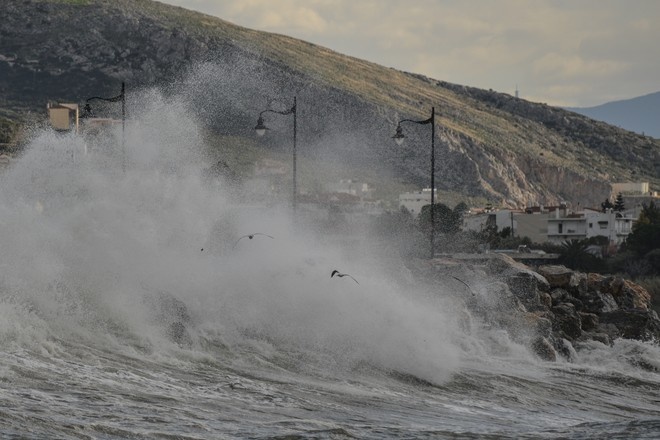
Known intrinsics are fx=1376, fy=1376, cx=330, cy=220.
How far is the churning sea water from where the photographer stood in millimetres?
18516

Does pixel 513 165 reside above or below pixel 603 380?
above

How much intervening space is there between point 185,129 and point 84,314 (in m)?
20.7

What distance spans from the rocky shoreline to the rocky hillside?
86.2 metres

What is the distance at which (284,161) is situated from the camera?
126 metres

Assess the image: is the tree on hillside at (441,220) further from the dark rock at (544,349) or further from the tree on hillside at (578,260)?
the dark rock at (544,349)

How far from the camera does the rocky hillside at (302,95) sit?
145 meters

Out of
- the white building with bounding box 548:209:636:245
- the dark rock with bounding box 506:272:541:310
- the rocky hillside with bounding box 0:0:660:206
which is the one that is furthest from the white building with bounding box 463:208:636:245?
the dark rock with bounding box 506:272:541:310

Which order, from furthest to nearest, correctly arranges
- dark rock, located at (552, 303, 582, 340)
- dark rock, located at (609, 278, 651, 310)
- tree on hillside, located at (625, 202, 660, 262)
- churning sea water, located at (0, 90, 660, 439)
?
tree on hillside, located at (625, 202, 660, 262), dark rock, located at (609, 278, 651, 310), dark rock, located at (552, 303, 582, 340), churning sea water, located at (0, 90, 660, 439)

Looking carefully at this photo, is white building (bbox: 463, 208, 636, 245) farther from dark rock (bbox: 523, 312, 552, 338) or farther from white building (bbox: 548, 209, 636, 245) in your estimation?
dark rock (bbox: 523, 312, 552, 338)

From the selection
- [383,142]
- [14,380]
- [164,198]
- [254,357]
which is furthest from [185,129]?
[383,142]

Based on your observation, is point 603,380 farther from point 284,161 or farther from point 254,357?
point 284,161

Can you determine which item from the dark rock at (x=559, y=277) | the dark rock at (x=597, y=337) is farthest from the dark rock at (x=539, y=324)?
the dark rock at (x=559, y=277)

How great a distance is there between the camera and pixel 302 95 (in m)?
152

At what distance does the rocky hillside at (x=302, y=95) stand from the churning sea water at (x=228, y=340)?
95.1 m
